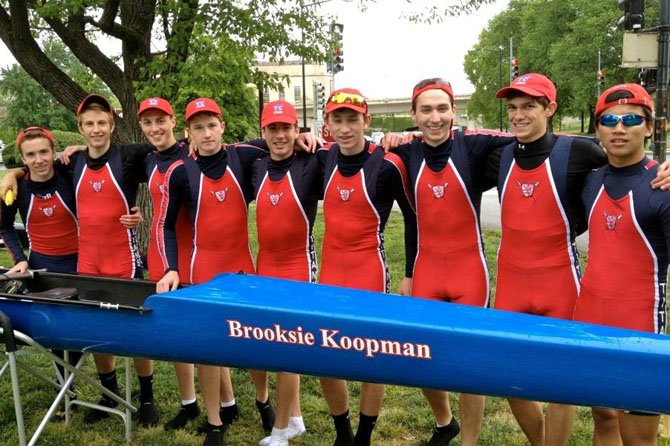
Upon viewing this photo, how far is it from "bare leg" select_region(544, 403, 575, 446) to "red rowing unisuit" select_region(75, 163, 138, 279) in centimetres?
253

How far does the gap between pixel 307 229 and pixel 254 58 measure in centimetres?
338

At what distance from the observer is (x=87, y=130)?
11.8ft

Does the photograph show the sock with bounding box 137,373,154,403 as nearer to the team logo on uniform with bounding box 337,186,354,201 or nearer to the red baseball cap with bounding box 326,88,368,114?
the team logo on uniform with bounding box 337,186,354,201

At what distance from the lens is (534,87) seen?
2729mm

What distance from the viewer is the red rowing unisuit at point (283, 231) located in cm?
326

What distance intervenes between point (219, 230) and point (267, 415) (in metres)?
1.16

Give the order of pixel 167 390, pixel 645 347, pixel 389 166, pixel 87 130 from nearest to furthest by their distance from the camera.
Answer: pixel 645 347
pixel 389 166
pixel 87 130
pixel 167 390

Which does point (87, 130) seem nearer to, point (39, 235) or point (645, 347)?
point (39, 235)

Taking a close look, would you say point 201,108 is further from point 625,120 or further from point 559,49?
point 559,49

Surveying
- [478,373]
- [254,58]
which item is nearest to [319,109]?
[254,58]

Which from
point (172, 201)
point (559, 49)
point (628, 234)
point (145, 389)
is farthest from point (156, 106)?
point (559, 49)

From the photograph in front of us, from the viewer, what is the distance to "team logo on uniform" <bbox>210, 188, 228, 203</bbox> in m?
3.38

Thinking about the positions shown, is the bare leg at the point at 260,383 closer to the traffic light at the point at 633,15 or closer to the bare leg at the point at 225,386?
the bare leg at the point at 225,386

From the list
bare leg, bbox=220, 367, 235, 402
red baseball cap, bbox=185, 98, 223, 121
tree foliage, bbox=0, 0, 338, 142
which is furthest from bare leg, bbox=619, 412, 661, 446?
tree foliage, bbox=0, 0, 338, 142
